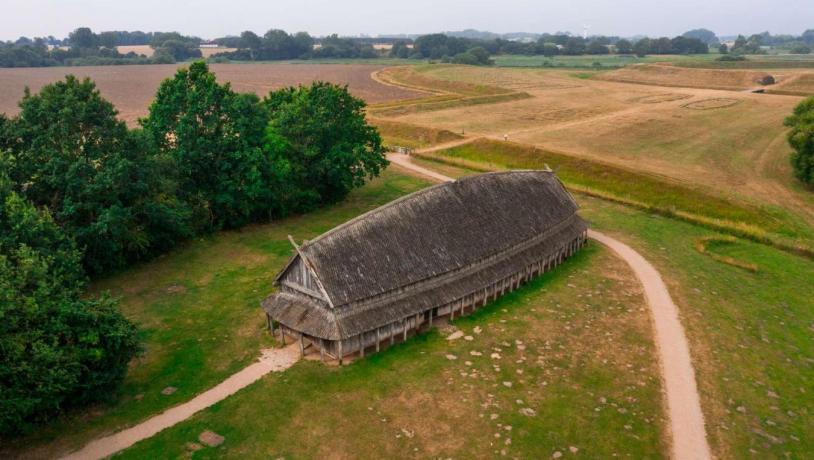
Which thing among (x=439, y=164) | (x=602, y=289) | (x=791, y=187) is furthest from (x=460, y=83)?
(x=602, y=289)

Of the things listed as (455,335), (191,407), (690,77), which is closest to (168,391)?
(191,407)

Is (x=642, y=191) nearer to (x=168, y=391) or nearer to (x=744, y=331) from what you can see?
(x=744, y=331)

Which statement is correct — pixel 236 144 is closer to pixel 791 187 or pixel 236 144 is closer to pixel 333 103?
pixel 333 103

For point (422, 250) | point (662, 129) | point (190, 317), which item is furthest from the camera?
point (662, 129)

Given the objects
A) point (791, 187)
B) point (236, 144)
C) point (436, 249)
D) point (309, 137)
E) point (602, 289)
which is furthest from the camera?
point (791, 187)

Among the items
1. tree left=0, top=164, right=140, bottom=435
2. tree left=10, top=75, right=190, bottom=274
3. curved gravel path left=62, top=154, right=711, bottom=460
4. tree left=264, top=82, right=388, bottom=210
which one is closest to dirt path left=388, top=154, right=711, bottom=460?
curved gravel path left=62, top=154, right=711, bottom=460

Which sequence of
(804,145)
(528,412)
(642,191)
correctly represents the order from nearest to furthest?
1. (528,412)
2. (642,191)
3. (804,145)
